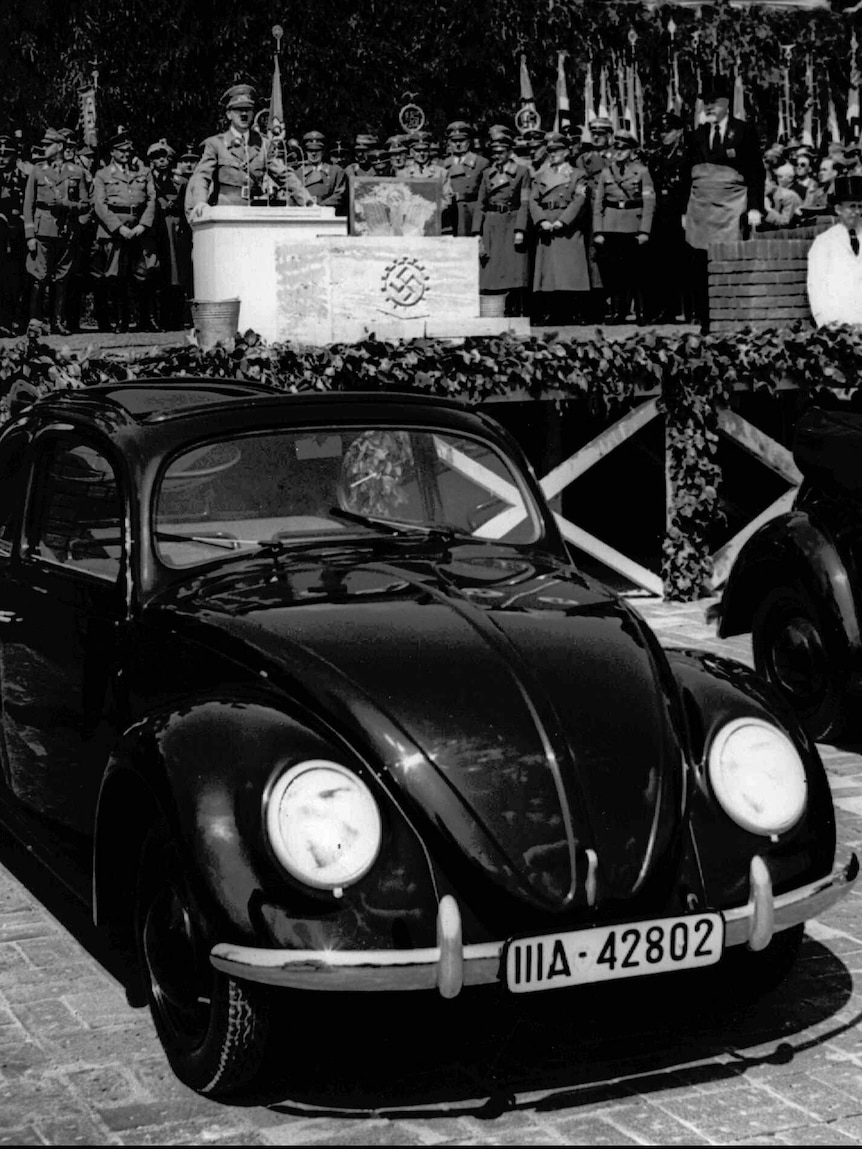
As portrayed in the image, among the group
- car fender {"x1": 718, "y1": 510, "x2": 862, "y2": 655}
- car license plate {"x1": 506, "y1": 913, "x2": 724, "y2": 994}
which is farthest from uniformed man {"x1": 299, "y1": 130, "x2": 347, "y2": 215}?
car license plate {"x1": 506, "y1": 913, "x2": 724, "y2": 994}

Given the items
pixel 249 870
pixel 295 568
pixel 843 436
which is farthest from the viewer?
pixel 843 436

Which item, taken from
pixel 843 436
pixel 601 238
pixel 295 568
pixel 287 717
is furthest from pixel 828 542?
pixel 601 238

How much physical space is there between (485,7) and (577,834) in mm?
31871

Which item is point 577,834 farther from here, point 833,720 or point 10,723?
point 833,720

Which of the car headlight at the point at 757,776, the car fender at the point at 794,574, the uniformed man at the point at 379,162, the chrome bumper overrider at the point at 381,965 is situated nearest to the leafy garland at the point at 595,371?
the car fender at the point at 794,574

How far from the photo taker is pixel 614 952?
12.6 ft

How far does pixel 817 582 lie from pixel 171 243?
42.6 feet

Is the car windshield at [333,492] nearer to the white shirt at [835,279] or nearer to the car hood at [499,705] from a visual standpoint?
the car hood at [499,705]

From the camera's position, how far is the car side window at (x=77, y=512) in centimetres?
504

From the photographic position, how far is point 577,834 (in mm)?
3951

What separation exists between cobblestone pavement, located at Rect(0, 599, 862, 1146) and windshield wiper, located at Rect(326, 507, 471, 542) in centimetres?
141

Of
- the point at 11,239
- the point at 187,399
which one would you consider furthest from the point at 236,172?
the point at 187,399

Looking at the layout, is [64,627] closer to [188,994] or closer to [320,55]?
[188,994]

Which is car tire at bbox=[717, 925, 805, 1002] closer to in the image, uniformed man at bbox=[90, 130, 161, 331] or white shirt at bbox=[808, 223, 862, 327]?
white shirt at bbox=[808, 223, 862, 327]
